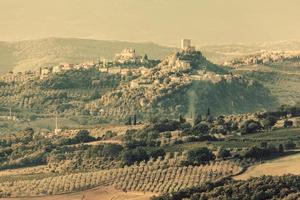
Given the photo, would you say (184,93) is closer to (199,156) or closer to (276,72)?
(276,72)

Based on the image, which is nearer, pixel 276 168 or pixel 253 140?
pixel 276 168

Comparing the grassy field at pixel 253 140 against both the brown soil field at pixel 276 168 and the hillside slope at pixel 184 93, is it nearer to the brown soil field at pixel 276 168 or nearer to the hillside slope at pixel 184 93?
the brown soil field at pixel 276 168

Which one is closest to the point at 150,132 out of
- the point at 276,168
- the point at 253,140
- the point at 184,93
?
the point at 253,140

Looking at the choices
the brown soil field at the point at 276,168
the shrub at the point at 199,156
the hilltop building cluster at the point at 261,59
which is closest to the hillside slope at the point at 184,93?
the hilltop building cluster at the point at 261,59

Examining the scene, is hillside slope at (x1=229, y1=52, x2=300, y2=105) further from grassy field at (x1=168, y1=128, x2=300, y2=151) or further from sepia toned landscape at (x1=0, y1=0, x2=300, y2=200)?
grassy field at (x1=168, y1=128, x2=300, y2=151)

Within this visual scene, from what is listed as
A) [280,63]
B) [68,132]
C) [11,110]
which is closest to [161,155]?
[68,132]

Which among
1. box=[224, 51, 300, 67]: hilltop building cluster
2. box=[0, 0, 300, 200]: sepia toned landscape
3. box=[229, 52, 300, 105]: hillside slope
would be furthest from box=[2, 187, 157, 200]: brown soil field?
box=[224, 51, 300, 67]: hilltop building cluster

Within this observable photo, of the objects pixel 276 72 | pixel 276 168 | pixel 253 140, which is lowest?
pixel 276 72

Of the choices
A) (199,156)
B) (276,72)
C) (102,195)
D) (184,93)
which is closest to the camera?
(102,195)
